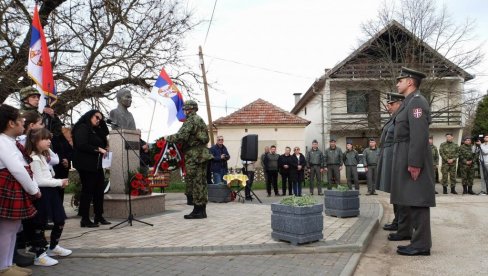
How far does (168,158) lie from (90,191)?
1590mm

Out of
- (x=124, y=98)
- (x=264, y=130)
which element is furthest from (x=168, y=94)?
(x=264, y=130)

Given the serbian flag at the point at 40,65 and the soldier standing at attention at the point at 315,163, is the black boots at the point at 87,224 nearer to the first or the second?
the serbian flag at the point at 40,65

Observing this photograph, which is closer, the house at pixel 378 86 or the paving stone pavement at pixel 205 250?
the paving stone pavement at pixel 205 250

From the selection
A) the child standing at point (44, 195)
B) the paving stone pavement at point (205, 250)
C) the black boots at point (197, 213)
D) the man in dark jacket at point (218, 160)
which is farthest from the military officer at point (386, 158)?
the man in dark jacket at point (218, 160)

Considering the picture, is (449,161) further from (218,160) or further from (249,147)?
(218,160)

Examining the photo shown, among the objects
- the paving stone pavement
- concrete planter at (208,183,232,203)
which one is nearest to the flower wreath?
the paving stone pavement

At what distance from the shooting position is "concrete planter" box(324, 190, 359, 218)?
7.82 metres

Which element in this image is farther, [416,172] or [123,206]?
[123,206]

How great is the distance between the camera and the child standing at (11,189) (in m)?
3.96

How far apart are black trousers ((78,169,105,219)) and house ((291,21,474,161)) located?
19715 mm

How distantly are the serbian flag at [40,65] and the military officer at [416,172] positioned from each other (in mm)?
5613

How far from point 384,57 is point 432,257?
68.3 feet

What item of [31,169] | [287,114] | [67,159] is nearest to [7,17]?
[67,159]

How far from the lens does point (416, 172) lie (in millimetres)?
5117
